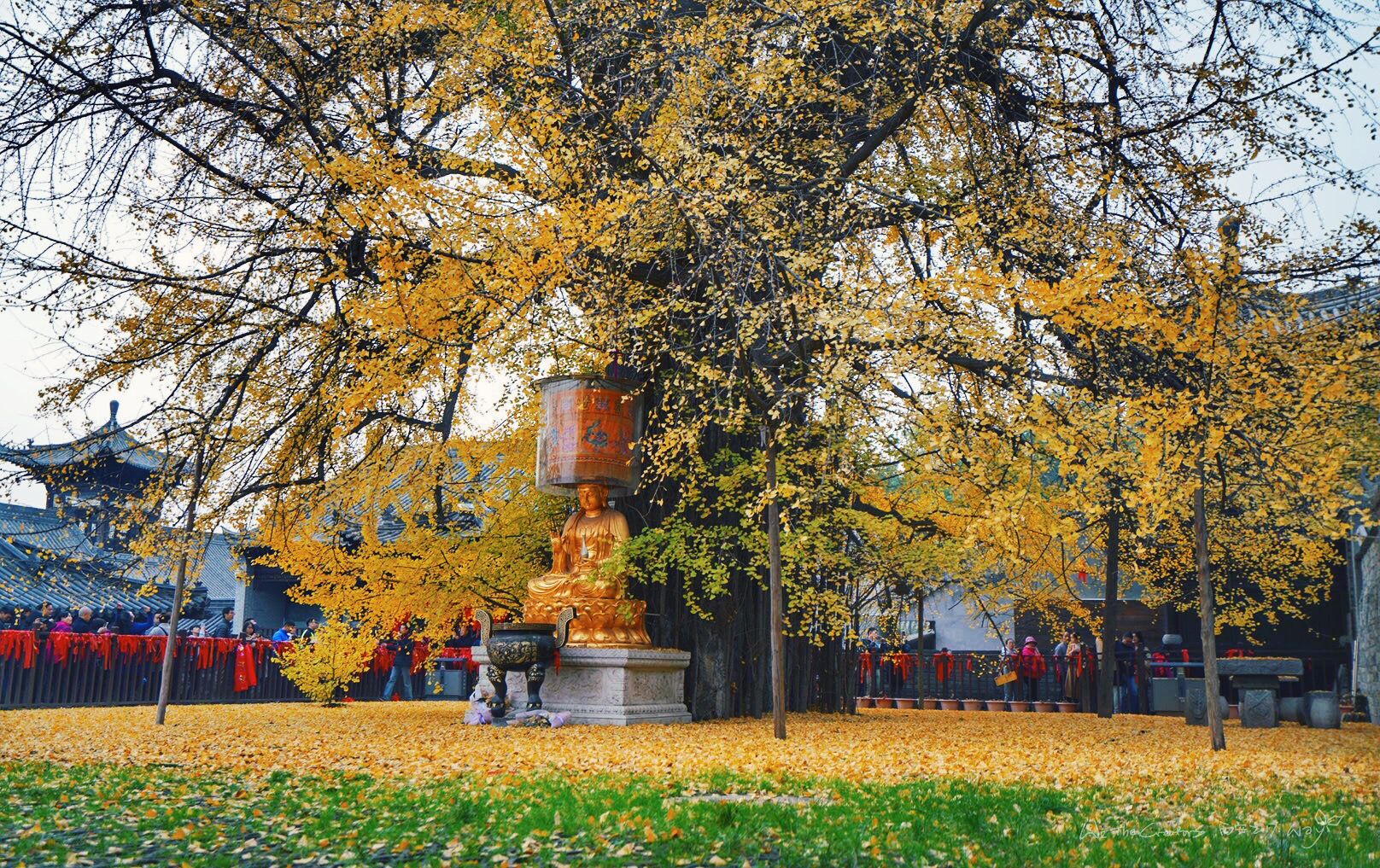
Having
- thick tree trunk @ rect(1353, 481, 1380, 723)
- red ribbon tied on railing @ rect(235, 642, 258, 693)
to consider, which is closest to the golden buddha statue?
red ribbon tied on railing @ rect(235, 642, 258, 693)

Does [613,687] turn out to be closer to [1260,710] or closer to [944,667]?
[1260,710]

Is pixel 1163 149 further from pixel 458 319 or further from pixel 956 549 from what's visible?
pixel 458 319

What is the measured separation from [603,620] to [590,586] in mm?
398

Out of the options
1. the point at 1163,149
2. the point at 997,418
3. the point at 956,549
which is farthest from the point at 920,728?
the point at 1163,149

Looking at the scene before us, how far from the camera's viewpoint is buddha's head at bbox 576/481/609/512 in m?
12.9

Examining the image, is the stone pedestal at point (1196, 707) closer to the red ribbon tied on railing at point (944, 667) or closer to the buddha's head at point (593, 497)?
the red ribbon tied on railing at point (944, 667)

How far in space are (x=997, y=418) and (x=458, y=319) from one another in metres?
5.14

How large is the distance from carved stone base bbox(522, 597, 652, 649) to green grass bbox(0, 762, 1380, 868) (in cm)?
541

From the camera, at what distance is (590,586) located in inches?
493

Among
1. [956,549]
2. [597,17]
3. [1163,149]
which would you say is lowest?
[956,549]

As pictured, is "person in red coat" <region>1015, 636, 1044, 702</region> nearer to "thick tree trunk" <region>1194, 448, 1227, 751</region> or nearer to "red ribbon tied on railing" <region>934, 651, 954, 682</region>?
"red ribbon tied on railing" <region>934, 651, 954, 682</region>

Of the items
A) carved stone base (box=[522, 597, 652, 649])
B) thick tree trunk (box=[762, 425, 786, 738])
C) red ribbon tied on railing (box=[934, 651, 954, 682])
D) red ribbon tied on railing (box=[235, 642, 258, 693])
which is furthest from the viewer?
red ribbon tied on railing (box=[934, 651, 954, 682])

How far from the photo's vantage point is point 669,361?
13.9 meters

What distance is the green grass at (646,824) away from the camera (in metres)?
4.70
